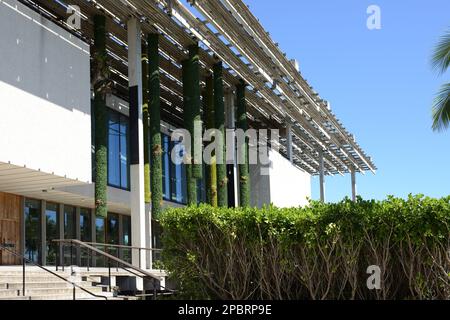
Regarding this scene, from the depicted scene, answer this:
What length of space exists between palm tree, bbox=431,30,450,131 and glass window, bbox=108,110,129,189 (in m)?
13.8

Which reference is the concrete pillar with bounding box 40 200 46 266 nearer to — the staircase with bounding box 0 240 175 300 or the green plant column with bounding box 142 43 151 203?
the green plant column with bounding box 142 43 151 203

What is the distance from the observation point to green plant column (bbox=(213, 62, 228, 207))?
2778 centimetres

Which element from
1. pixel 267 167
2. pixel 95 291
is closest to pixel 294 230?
pixel 95 291

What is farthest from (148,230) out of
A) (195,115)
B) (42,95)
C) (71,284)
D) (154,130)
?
(71,284)

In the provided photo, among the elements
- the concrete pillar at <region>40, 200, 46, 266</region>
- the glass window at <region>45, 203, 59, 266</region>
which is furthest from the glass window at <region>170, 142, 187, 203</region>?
the concrete pillar at <region>40, 200, 46, 266</region>

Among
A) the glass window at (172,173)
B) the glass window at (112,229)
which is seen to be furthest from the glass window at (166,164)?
the glass window at (112,229)

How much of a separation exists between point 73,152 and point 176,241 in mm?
7672

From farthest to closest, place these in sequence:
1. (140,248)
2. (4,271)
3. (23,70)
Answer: (140,248) → (23,70) → (4,271)

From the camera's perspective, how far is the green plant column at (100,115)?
20.1 metres

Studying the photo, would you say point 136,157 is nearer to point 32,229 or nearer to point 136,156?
point 136,156

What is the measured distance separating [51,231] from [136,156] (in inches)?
228

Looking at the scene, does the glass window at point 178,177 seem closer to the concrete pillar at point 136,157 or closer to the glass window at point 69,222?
the glass window at point 69,222

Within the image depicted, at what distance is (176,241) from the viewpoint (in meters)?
12.6
